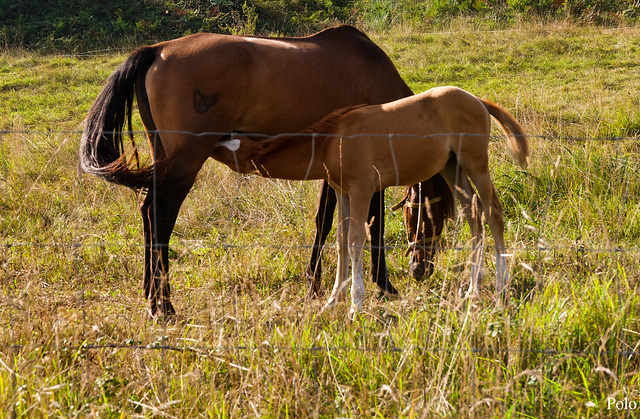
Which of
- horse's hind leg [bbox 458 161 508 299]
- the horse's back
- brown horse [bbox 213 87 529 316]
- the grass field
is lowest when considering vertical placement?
the grass field

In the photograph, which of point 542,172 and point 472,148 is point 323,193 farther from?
point 542,172

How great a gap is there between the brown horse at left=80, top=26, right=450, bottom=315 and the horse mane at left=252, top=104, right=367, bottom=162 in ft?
1.15

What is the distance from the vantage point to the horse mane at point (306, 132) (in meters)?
3.62

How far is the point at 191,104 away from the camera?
12.7 ft

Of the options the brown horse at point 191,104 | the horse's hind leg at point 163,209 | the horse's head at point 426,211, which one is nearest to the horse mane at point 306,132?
the brown horse at point 191,104

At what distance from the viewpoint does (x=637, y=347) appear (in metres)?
2.85

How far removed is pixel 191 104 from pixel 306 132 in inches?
28.9

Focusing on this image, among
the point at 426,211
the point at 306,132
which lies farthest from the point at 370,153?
the point at 426,211

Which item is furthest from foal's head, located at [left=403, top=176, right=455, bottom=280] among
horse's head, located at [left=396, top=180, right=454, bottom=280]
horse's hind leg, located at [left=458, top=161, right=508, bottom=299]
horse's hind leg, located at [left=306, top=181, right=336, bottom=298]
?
horse's hind leg, located at [left=306, top=181, right=336, bottom=298]

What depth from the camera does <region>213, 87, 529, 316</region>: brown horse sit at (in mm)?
3674

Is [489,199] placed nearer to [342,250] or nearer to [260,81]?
[342,250]

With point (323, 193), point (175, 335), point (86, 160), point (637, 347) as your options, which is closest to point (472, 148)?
point (323, 193)

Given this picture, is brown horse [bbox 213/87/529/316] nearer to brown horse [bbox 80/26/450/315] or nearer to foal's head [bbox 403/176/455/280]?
brown horse [bbox 80/26/450/315]

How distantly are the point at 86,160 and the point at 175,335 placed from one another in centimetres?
139
